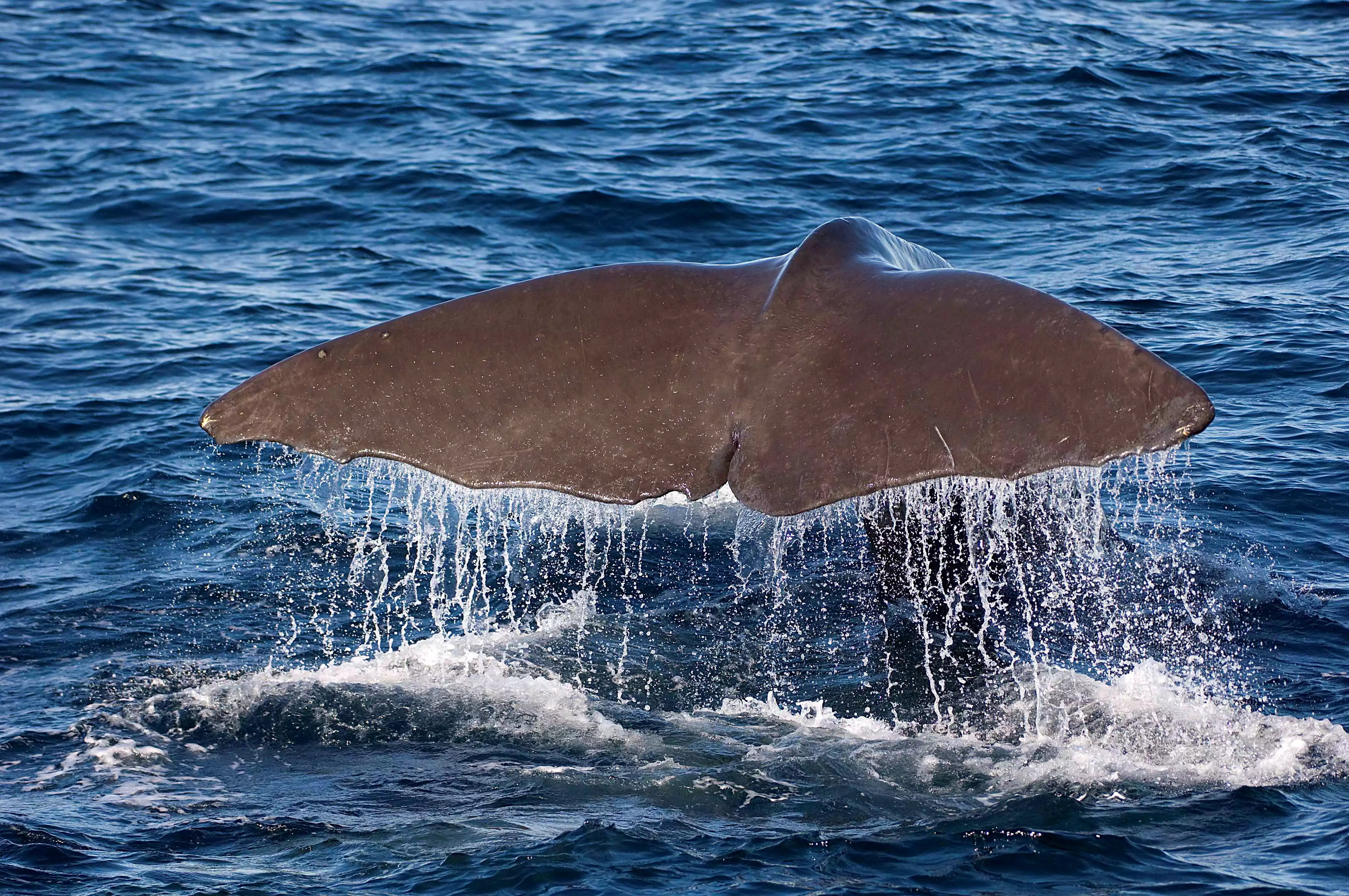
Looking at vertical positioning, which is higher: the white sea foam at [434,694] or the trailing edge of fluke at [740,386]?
the trailing edge of fluke at [740,386]

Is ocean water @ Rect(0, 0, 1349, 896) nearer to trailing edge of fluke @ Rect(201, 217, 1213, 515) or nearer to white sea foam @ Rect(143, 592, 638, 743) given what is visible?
white sea foam @ Rect(143, 592, 638, 743)

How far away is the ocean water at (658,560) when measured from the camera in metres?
5.68

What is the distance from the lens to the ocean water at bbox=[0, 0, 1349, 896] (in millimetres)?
5684

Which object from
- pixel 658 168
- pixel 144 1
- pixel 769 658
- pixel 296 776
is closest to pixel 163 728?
pixel 296 776

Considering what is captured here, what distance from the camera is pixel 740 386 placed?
4.81 meters

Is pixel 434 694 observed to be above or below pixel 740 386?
below

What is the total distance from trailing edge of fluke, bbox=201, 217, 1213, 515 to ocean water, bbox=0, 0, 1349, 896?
42 cm

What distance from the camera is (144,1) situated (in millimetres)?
25391

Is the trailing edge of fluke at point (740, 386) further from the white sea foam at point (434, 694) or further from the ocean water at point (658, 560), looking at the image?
the white sea foam at point (434, 694)

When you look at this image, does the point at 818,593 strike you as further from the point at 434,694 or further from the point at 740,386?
the point at 740,386

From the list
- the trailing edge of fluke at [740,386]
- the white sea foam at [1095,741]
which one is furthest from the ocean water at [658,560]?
the trailing edge of fluke at [740,386]

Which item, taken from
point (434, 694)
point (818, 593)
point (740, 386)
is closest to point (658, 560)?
point (818, 593)

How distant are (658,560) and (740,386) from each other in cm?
422

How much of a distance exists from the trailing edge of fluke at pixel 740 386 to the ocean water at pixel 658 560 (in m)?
0.42
